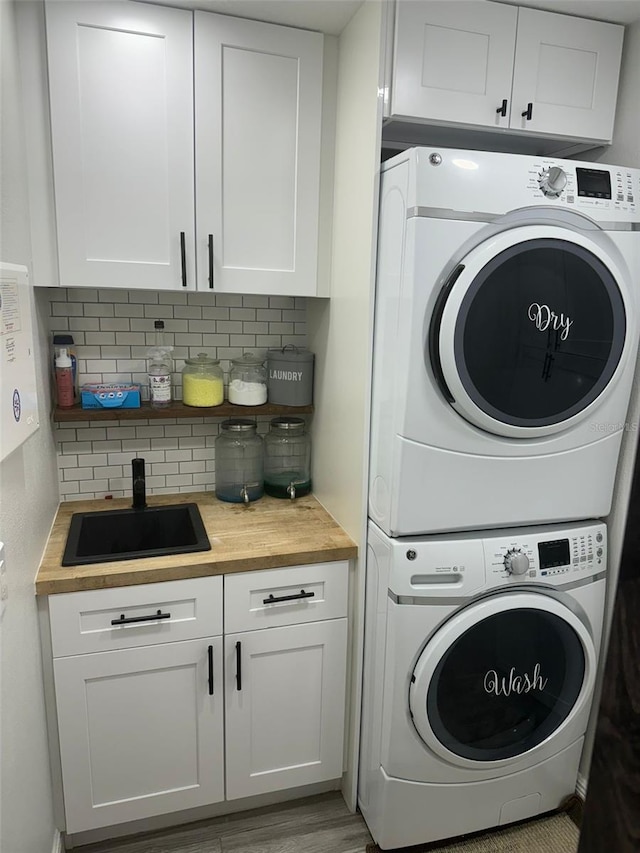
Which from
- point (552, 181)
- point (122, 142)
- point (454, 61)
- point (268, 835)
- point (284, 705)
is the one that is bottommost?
point (268, 835)

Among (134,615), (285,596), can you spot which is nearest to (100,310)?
(134,615)

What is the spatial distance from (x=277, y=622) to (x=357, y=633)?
256mm

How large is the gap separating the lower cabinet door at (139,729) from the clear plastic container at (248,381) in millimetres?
825

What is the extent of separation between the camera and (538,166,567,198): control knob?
1.50 meters

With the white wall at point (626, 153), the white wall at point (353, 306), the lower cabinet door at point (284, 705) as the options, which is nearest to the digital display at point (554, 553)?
the white wall at point (626, 153)

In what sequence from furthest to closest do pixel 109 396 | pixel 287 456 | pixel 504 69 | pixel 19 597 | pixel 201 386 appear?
pixel 287 456 → pixel 201 386 → pixel 109 396 → pixel 504 69 → pixel 19 597

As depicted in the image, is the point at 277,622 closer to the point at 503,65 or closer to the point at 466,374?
the point at 466,374

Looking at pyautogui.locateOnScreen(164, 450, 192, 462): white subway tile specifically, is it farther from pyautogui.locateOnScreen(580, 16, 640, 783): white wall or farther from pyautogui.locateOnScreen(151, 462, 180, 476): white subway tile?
pyautogui.locateOnScreen(580, 16, 640, 783): white wall

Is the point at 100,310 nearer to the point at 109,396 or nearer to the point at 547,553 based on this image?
the point at 109,396

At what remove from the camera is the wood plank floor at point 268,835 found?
5.94ft

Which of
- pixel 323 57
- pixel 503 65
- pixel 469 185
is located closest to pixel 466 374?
pixel 469 185

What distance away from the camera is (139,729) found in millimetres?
1714

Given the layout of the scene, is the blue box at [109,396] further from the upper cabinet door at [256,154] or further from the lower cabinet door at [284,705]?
the lower cabinet door at [284,705]

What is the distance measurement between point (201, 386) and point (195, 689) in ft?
3.19
